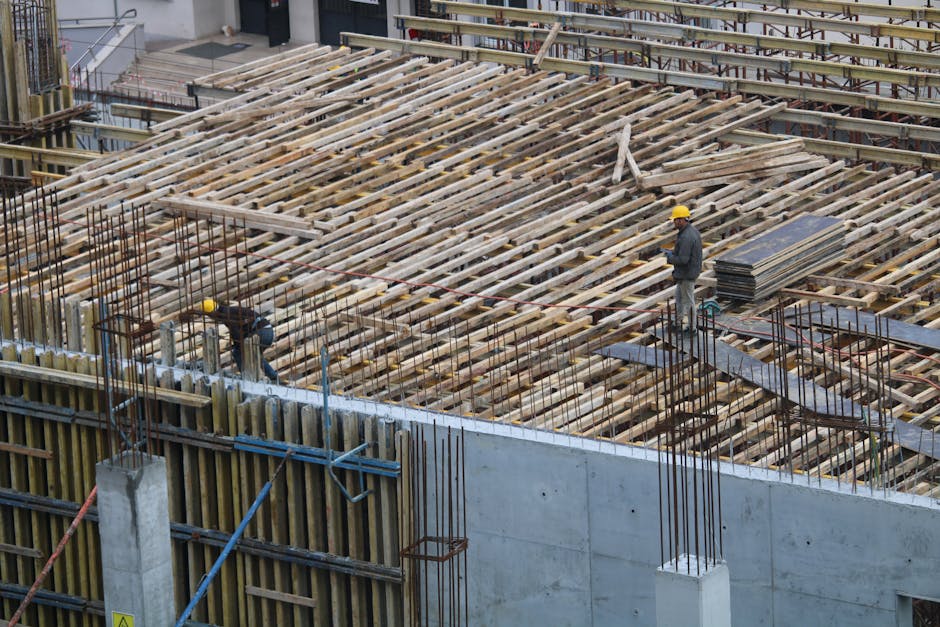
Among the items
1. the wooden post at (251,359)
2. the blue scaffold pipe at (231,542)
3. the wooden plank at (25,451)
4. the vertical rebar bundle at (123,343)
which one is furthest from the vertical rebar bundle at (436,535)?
the wooden plank at (25,451)

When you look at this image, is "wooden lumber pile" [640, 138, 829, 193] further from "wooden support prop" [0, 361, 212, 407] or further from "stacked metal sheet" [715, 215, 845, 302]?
"wooden support prop" [0, 361, 212, 407]

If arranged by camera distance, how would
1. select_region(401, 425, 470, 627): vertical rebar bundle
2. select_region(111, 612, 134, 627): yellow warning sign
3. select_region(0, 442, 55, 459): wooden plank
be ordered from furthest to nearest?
1. select_region(0, 442, 55, 459): wooden plank
2. select_region(401, 425, 470, 627): vertical rebar bundle
3. select_region(111, 612, 134, 627): yellow warning sign

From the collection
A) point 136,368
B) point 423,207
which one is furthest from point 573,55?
point 136,368

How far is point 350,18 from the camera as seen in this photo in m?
55.3

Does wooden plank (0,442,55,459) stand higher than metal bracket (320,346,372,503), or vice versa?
metal bracket (320,346,372,503)

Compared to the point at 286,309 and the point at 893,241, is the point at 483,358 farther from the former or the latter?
the point at 893,241

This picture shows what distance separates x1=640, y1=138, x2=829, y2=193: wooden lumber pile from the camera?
111 ft

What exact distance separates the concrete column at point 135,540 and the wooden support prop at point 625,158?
35.3ft

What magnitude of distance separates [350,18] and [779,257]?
26.9 meters

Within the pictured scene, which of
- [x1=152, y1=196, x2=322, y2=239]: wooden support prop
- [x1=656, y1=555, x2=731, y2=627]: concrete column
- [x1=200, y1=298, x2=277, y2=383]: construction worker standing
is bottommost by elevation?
[x1=656, y1=555, x2=731, y2=627]: concrete column

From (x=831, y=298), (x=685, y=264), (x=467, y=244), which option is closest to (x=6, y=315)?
(x=467, y=244)

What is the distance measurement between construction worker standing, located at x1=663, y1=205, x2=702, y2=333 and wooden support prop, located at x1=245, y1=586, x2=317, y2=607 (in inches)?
222

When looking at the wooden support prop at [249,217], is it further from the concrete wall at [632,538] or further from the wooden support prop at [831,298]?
the wooden support prop at [831,298]

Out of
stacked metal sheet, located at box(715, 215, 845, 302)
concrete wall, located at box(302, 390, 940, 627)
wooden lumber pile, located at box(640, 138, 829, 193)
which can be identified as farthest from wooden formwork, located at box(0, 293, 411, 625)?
wooden lumber pile, located at box(640, 138, 829, 193)
